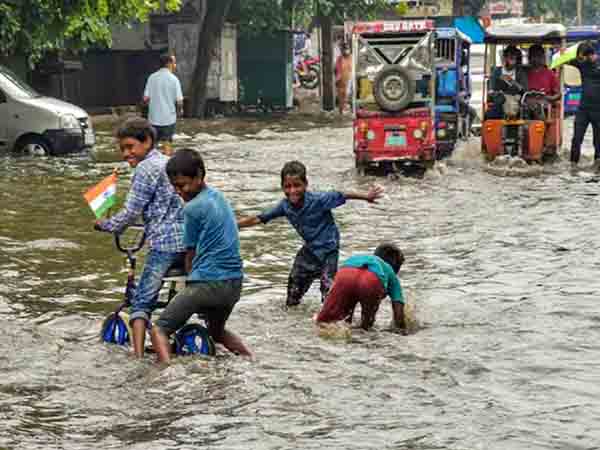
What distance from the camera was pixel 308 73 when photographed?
152 ft

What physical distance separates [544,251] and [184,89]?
79.8 feet

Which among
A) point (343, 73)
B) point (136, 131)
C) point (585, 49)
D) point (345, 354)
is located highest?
point (585, 49)

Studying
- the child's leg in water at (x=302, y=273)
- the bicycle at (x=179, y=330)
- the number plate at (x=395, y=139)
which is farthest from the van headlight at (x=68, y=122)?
the bicycle at (x=179, y=330)

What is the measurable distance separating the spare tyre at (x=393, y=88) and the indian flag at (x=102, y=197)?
11.7 metres

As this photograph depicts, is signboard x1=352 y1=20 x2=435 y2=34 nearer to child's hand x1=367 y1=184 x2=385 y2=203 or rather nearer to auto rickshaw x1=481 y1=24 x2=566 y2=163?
auto rickshaw x1=481 y1=24 x2=566 y2=163

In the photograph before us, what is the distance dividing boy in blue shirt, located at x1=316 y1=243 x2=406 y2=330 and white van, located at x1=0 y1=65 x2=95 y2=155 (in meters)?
13.8

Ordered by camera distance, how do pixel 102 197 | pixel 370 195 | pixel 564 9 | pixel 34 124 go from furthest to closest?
pixel 564 9
pixel 34 124
pixel 370 195
pixel 102 197

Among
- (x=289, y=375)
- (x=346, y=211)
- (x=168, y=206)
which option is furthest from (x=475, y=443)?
(x=346, y=211)

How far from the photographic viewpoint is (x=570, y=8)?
225 ft

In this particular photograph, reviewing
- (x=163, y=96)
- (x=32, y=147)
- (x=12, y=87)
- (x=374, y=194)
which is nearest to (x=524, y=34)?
(x=163, y=96)

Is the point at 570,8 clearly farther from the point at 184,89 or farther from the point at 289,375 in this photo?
the point at 289,375

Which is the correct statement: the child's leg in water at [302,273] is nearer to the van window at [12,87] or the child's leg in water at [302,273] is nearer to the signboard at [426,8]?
the van window at [12,87]

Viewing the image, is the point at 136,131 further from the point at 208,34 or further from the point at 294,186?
the point at 208,34

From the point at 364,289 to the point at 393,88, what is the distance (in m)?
11.0
